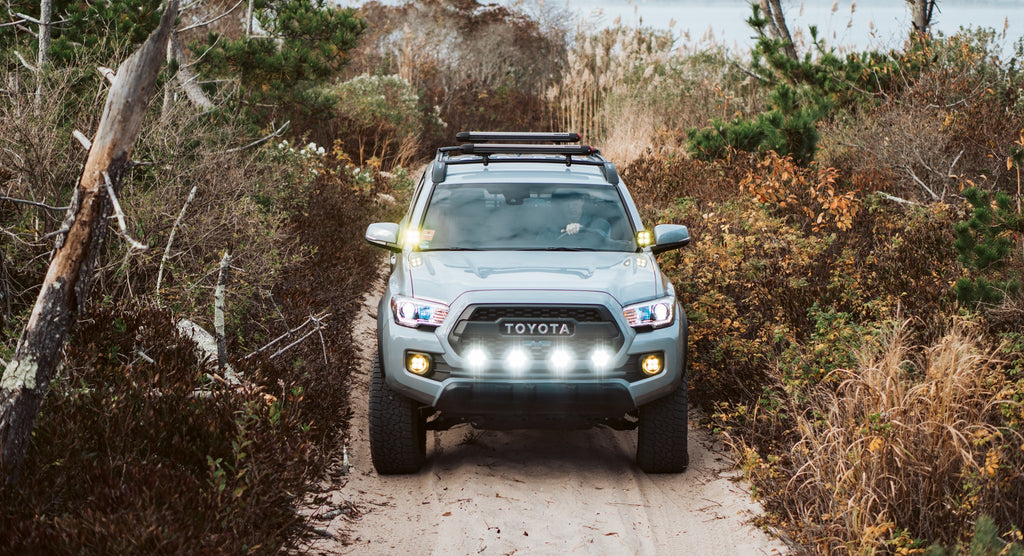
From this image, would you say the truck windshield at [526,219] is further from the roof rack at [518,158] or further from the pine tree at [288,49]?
the pine tree at [288,49]

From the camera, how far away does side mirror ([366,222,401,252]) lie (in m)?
6.18

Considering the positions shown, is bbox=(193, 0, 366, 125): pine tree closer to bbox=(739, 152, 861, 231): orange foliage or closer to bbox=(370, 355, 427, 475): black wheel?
bbox=(739, 152, 861, 231): orange foliage

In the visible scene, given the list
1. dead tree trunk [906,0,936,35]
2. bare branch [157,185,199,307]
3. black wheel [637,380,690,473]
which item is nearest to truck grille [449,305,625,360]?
black wheel [637,380,690,473]

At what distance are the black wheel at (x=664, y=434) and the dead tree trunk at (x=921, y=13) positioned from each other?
11179mm

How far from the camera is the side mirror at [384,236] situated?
618 cm

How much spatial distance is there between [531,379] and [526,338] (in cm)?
23

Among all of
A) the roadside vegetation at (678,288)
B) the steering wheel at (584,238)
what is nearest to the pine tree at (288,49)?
the roadside vegetation at (678,288)

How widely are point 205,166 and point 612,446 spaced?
431 centimetres

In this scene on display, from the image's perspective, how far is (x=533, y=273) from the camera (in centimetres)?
550

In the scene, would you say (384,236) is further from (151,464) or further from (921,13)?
(921,13)

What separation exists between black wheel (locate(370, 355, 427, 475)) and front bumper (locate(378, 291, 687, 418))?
0.25 m

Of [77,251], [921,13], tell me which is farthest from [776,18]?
[77,251]

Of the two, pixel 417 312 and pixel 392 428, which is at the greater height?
pixel 417 312

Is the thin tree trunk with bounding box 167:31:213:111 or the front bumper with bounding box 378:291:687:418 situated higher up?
the thin tree trunk with bounding box 167:31:213:111
